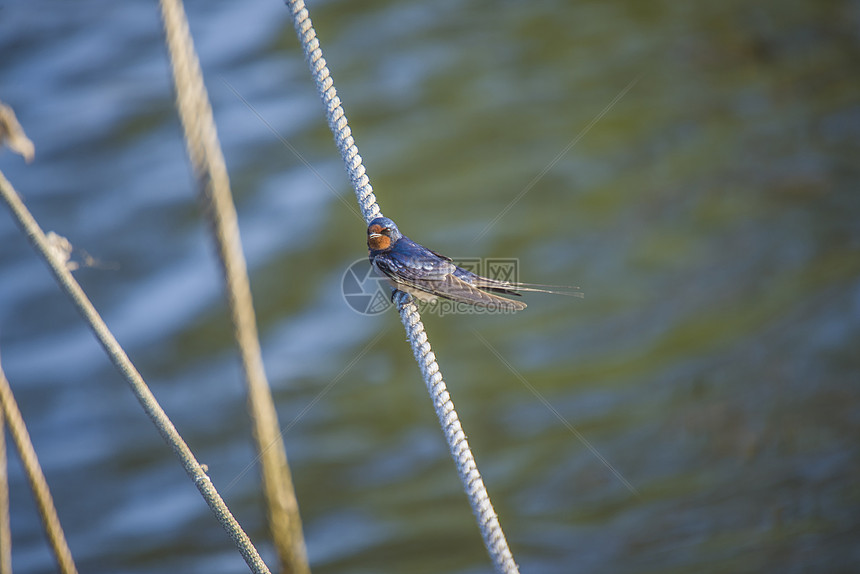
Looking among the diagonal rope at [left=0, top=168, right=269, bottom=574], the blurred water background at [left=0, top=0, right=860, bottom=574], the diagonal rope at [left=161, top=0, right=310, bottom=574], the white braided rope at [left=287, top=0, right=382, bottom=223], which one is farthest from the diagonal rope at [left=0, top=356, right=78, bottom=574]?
the blurred water background at [left=0, top=0, right=860, bottom=574]

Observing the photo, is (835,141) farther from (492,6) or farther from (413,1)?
(413,1)

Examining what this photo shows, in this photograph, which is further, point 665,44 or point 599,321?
point 665,44

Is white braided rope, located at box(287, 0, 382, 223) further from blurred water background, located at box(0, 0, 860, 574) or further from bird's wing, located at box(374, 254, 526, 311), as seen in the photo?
blurred water background, located at box(0, 0, 860, 574)

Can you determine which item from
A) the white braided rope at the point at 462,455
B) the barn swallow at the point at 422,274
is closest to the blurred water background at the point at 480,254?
the barn swallow at the point at 422,274

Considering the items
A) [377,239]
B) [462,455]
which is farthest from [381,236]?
[462,455]

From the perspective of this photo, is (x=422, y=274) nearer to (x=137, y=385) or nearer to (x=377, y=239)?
(x=377, y=239)

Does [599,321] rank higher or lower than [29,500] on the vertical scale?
higher

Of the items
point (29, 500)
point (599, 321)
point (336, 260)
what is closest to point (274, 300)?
point (336, 260)
